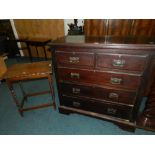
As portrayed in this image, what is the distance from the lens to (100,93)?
1.53m

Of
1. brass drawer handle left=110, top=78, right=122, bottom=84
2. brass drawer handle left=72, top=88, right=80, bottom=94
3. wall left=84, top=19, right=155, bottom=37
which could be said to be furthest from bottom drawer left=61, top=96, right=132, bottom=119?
wall left=84, top=19, right=155, bottom=37

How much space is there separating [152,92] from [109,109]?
56cm

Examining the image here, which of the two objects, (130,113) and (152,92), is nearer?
(152,92)

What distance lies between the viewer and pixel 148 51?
1102mm

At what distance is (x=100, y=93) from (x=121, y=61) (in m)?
0.51

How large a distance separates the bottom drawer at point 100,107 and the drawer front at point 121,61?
21.6 inches

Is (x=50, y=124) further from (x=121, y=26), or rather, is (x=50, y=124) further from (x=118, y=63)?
(x=121, y=26)

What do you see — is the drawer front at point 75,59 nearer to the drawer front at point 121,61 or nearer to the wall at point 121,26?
the drawer front at point 121,61

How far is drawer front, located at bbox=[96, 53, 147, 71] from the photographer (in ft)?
3.83

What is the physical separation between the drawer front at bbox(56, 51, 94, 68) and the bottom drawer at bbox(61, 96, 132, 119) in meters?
0.55

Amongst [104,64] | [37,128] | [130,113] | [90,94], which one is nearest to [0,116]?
[37,128]

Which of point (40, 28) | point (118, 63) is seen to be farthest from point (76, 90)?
point (40, 28)

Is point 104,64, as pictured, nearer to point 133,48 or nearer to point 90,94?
point 133,48

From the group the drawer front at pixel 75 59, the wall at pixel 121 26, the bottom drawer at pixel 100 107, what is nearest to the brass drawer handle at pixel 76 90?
the bottom drawer at pixel 100 107
